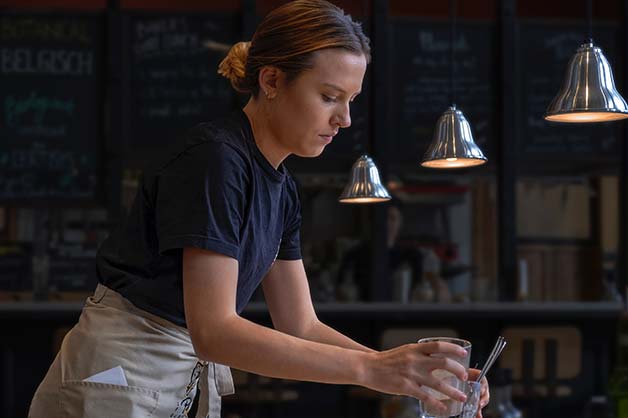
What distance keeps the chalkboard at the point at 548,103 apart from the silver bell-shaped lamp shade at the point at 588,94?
282 cm

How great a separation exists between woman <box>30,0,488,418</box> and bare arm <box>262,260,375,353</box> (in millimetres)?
144

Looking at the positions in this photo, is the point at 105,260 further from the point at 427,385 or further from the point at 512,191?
the point at 512,191

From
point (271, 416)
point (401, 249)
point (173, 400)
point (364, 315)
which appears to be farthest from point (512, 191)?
point (173, 400)

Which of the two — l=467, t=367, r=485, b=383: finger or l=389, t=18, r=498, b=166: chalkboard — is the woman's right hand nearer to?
l=467, t=367, r=485, b=383: finger

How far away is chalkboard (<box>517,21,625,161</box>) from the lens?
5.14m

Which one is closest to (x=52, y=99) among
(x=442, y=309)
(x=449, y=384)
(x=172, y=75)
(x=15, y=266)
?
(x=172, y=75)

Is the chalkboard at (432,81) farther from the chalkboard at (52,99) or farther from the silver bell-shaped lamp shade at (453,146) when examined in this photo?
the silver bell-shaped lamp shade at (453,146)

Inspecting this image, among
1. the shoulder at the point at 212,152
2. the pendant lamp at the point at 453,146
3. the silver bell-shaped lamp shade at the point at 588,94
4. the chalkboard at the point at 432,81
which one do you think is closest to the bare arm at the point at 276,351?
the shoulder at the point at 212,152

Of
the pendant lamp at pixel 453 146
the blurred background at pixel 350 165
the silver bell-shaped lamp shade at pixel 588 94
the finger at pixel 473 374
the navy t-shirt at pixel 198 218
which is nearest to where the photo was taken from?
the navy t-shirt at pixel 198 218

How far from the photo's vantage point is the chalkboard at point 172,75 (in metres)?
4.93

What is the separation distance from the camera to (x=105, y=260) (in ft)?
5.61

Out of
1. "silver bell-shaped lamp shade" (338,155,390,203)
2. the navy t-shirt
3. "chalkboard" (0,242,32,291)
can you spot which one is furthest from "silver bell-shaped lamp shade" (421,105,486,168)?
"chalkboard" (0,242,32,291)

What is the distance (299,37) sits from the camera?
1565 millimetres

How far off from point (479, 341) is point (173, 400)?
3.21m
